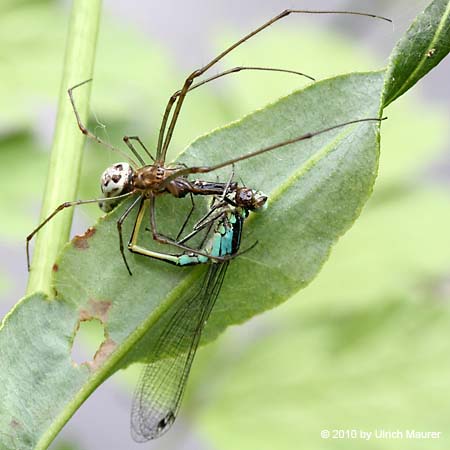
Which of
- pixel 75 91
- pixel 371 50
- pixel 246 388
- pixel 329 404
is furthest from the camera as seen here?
pixel 371 50

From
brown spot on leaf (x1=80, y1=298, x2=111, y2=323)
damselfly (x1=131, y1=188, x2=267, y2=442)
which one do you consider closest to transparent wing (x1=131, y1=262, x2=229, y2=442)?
damselfly (x1=131, y1=188, x2=267, y2=442)

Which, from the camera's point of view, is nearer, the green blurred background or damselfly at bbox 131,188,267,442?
damselfly at bbox 131,188,267,442

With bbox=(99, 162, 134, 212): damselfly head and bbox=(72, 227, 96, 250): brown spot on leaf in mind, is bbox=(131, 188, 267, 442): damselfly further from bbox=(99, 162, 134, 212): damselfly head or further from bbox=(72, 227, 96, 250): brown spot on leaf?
bbox=(99, 162, 134, 212): damselfly head

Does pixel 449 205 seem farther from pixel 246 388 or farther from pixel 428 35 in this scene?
pixel 428 35

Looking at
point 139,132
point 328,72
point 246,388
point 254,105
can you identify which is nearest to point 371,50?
point 328,72

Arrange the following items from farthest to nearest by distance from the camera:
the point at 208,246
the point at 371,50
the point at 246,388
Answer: the point at 371,50 < the point at 246,388 < the point at 208,246

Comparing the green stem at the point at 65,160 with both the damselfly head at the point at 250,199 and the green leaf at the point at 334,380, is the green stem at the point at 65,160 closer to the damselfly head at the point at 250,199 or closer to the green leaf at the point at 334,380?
the damselfly head at the point at 250,199

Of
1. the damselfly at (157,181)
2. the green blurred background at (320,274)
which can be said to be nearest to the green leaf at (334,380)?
the green blurred background at (320,274)
